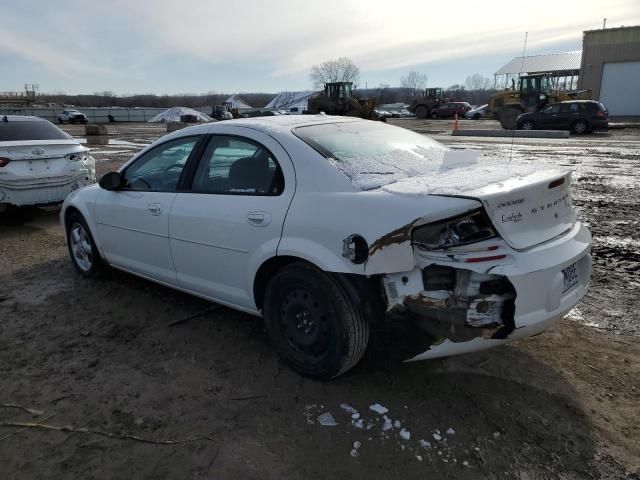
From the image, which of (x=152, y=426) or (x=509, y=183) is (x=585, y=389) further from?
(x=152, y=426)

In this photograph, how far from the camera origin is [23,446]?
101 inches

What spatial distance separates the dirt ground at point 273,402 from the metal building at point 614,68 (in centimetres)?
4080

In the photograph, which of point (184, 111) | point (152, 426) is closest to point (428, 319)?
point (152, 426)

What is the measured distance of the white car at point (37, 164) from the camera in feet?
22.3

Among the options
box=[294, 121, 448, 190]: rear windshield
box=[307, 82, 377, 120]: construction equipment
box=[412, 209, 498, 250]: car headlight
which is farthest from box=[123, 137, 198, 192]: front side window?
box=[307, 82, 377, 120]: construction equipment

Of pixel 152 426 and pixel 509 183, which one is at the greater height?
pixel 509 183

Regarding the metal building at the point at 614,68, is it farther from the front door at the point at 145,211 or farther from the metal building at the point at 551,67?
the front door at the point at 145,211

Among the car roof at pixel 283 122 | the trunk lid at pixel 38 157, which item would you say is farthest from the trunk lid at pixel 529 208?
the trunk lid at pixel 38 157

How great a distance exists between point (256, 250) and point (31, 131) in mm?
6043

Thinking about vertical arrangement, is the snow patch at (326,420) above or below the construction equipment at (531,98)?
below

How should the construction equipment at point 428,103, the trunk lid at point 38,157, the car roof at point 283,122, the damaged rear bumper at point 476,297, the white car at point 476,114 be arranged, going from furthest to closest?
the construction equipment at point 428,103, the white car at point 476,114, the trunk lid at point 38,157, the car roof at point 283,122, the damaged rear bumper at point 476,297

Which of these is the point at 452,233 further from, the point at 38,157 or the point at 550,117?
the point at 550,117

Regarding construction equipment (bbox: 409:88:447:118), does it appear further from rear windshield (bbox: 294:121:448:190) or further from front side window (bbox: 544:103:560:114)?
rear windshield (bbox: 294:121:448:190)

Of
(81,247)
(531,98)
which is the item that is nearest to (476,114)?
(531,98)
